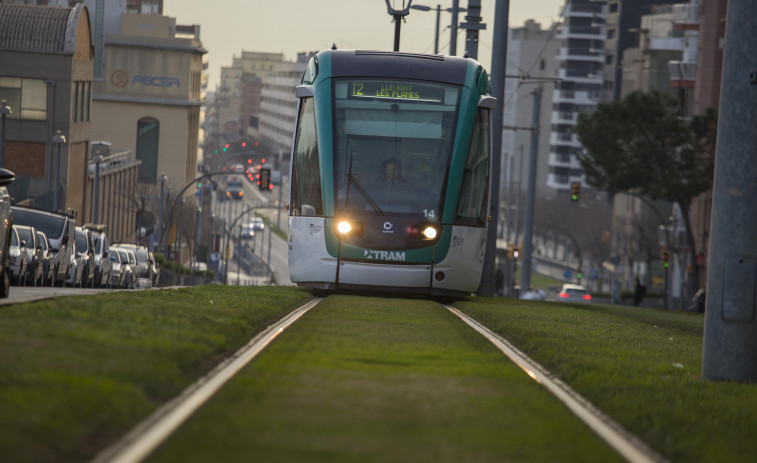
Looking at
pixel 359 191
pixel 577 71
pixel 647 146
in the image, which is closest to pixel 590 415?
pixel 359 191

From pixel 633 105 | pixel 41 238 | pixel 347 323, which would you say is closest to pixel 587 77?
pixel 633 105

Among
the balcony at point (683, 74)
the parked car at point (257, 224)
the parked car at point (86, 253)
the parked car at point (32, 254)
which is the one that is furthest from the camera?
the parked car at point (257, 224)

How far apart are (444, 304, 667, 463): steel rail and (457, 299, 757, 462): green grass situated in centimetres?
8

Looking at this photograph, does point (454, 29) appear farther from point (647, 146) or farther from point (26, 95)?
point (26, 95)

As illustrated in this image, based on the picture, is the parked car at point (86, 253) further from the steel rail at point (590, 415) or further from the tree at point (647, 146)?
the tree at point (647, 146)

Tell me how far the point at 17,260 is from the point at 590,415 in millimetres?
17751

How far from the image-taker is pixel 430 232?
20.1 metres

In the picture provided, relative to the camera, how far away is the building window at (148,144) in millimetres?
146500

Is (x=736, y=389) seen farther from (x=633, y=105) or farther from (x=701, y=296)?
(x=633, y=105)

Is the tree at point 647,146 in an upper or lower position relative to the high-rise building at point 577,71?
lower

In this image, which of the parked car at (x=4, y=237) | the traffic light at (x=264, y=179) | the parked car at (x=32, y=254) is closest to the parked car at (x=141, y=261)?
the traffic light at (x=264, y=179)

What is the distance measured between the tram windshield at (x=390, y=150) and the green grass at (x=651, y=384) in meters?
3.46

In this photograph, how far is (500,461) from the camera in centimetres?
662

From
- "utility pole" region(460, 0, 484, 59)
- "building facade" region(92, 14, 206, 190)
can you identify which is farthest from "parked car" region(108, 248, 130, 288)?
"building facade" region(92, 14, 206, 190)
